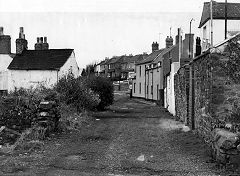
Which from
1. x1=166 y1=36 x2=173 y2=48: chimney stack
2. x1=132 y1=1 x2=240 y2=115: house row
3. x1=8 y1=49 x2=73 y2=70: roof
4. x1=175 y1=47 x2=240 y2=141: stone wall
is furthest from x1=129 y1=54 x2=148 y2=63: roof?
x1=175 y1=47 x2=240 y2=141: stone wall

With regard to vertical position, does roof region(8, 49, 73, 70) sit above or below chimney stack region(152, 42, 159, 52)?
below

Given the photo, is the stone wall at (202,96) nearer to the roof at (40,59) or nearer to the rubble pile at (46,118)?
the rubble pile at (46,118)

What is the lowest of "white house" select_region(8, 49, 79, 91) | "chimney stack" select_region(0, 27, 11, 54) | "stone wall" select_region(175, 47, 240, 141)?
"stone wall" select_region(175, 47, 240, 141)

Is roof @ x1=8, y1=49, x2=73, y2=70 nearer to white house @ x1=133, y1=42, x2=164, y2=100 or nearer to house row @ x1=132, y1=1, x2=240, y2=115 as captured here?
house row @ x1=132, y1=1, x2=240, y2=115

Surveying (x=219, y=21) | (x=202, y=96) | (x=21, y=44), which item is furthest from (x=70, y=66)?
(x=202, y=96)

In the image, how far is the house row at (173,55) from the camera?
82.1 ft

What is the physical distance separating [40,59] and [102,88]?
14.4m

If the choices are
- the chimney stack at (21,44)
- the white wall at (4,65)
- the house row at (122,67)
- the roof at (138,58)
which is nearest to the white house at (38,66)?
the chimney stack at (21,44)

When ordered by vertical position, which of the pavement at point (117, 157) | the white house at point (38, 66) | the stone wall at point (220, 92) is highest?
the white house at point (38, 66)

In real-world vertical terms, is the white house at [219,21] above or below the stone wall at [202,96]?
above

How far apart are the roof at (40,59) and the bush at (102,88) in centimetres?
1055

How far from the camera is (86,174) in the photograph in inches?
318

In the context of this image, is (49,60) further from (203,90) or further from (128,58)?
(128,58)

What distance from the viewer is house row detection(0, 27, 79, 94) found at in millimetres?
38812
